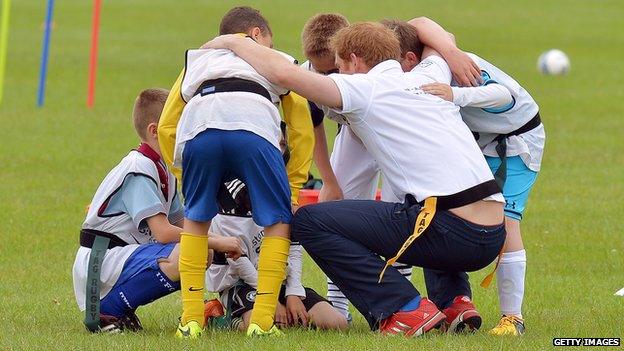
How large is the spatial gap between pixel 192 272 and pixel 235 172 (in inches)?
20.6

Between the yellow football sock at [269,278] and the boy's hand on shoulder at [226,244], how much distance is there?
0.23 m

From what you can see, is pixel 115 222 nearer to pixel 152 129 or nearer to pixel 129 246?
pixel 129 246

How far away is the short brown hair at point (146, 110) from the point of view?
22.3 feet

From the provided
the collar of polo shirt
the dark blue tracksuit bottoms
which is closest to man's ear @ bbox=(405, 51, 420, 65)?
the collar of polo shirt

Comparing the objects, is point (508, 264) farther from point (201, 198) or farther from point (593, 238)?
point (593, 238)

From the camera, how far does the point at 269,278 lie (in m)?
6.17

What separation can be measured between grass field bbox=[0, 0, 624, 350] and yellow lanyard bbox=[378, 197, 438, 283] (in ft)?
1.40

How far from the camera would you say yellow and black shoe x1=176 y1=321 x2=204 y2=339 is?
20.0 feet

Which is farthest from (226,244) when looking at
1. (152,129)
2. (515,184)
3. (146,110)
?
(515,184)

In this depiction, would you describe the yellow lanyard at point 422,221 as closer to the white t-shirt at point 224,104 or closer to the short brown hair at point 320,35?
the white t-shirt at point 224,104

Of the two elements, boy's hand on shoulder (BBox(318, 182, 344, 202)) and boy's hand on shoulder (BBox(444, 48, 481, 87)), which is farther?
boy's hand on shoulder (BBox(318, 182, 344, 202))

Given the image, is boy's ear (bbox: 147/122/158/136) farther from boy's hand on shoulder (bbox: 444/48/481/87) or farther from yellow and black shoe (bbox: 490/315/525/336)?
yellow and black shoe (bbox: 490/315/525/336)
